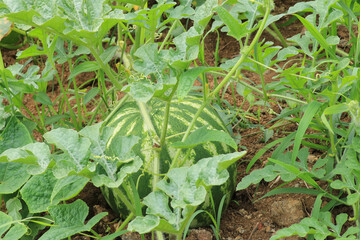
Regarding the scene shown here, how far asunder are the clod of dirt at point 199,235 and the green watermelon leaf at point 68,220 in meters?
0.47

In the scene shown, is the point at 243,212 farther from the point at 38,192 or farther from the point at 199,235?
the point at 38,192

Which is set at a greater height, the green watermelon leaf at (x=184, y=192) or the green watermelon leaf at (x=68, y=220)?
the green watermelon leaf at (x=184, y=192)

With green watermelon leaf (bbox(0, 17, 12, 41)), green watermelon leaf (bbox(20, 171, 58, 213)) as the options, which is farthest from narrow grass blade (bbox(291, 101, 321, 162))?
green watermelon leaf (bbox(0, 17, 12, 41))

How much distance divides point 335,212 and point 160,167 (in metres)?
0.73

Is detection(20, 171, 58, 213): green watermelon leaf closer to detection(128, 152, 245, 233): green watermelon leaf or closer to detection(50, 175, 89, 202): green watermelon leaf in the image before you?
detection(50, 175, 89, 202): green watermelon leaf

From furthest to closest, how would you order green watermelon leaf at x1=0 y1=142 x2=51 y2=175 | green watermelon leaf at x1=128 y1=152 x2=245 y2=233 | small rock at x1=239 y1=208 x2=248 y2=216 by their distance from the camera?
small rock at x1=239 y1=208 x2=248 y2=216
green watermelon leaf at x1=0 y1=142 x2=51 y2=175
green watermelon leaf at x1=128 y1=152 x2=245 y2=233

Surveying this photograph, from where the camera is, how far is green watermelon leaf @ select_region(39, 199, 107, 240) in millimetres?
1593

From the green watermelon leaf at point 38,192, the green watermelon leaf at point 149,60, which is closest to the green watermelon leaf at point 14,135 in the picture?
the green watermelon leaf at point 38,192

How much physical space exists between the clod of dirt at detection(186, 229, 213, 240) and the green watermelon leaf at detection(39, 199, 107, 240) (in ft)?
1.54

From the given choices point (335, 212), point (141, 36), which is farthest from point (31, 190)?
point (335, 212)

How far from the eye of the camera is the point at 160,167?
6.43ft

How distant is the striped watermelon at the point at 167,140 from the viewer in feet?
6.54

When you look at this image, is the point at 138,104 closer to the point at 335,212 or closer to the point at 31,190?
the point at 31,190

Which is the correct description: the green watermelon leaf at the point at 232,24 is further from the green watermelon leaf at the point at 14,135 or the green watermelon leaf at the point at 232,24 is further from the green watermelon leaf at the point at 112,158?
the green watermelon leaf at the point at 14,135
